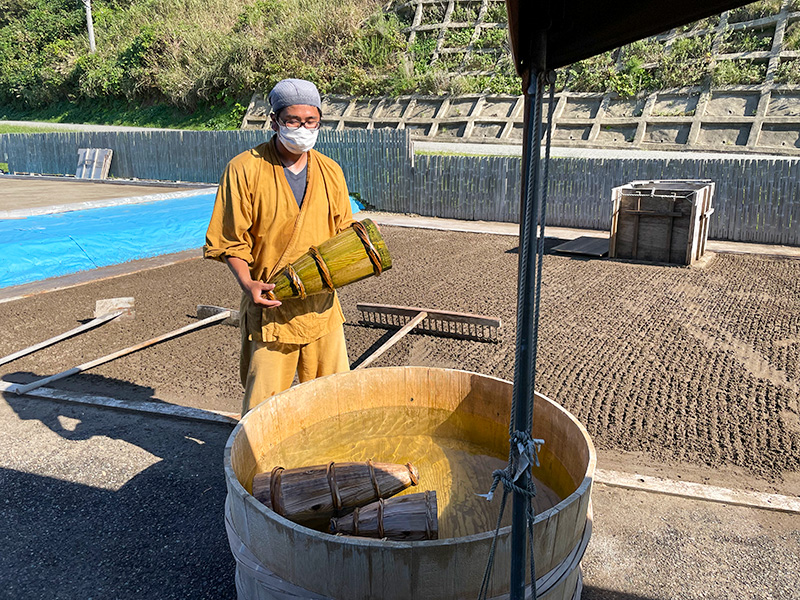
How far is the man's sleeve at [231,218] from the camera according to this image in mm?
2709

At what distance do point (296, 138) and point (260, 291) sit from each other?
688 millimetres

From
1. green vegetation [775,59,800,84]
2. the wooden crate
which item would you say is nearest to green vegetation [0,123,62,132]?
the wooden crate

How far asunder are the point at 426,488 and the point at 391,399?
22.5 inches

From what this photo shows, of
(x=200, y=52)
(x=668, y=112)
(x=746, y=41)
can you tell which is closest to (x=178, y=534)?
(x=668, y=112)

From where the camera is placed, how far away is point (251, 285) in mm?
2717

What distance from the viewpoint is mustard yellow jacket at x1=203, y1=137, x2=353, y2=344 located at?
8.98ft

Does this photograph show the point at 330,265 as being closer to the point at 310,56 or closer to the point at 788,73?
the point at 788,73

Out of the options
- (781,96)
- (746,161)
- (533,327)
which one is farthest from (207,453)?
(781,96)

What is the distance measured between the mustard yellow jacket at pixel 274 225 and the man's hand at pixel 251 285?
0.04 metres

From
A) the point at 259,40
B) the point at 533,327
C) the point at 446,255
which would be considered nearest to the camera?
the point at 533,327

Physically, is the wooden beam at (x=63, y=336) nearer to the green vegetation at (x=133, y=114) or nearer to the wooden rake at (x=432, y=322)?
the wooden rake at (x=432, y=322)

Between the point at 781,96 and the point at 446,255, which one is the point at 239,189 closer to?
the point at 446,255

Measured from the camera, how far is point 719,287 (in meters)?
7.61

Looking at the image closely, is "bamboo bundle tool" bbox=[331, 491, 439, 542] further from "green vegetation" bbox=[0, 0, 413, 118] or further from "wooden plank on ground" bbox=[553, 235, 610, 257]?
"green vegetation" bbox=[0, 0, 413, 118]
